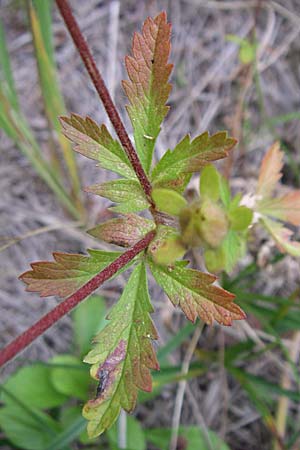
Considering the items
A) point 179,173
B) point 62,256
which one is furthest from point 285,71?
point 62,256

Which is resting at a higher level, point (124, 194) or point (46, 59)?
point (46, 59)

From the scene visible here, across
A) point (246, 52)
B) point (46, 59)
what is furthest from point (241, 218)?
point (246, 52)

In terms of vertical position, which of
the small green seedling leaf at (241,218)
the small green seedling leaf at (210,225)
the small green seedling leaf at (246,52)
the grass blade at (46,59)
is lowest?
the small green seedling leaf at (241,218)

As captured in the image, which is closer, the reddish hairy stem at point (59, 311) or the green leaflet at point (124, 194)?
the reddish hairy stem at point (59, 311)

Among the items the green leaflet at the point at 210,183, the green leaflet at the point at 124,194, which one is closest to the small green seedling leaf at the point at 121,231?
the green leaflet at the point at 124,194

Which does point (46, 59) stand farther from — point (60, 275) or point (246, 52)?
point (60, 275)

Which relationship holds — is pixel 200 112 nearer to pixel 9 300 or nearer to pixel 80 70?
pixel 80 70

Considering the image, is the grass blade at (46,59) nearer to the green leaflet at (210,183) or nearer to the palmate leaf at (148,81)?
the palmate leaf at (148,81)
